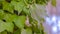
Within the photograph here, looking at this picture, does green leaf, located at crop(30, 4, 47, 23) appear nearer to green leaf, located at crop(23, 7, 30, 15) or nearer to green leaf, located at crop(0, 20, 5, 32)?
green leaf, located at crop(23, 7, 30, 15)

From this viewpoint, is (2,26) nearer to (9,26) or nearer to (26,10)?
(9,26)

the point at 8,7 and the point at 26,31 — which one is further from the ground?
the point at 8,7

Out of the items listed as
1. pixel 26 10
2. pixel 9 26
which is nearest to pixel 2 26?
pixel 9 26

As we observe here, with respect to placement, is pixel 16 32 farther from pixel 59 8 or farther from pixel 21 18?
pixel 59 8

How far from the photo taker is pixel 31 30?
68 cm

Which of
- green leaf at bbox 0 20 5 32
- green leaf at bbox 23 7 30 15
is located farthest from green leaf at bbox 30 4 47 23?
green leaf at bbox 0 20 5 32

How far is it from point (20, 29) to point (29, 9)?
0.32 feet

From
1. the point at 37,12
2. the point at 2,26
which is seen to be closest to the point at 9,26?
the point at 2,26

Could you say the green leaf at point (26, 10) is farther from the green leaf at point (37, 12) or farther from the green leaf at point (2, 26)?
the green leaf at point (2, 26)

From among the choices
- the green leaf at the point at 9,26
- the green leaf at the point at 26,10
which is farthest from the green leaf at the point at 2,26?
the green leaf at the point at 26,10

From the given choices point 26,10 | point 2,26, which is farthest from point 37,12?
point 2,26

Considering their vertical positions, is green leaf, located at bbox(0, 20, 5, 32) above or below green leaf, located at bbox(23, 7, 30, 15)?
below

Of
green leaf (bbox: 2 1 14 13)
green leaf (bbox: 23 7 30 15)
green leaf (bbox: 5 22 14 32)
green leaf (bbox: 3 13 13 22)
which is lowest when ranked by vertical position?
green leaf (bbox: 5 22 14 32)

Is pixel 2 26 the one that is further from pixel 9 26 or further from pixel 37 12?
pixel 37 12
